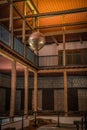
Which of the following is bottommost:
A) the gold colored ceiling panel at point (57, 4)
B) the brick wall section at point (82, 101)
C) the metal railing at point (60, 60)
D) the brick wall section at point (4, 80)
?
the brick wall section at point (82, 101)

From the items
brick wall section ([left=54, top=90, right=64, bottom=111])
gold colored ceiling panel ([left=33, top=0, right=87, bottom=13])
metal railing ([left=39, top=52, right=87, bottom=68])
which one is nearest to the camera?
gold colored ceiling panel ([left=33, top=0, right=87, bottom=13])

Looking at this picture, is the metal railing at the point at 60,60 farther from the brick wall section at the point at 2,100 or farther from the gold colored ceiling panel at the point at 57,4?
the gold colored ceiling panel at the point at 57,4

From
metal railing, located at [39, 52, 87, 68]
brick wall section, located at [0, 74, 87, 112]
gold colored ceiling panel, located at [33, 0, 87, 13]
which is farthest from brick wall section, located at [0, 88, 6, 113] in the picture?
gold colored ceiling panel, located at [33, 0, 87, 13]

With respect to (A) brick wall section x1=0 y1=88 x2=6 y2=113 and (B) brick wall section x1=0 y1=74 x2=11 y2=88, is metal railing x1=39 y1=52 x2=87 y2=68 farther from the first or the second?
(A) brick wall section x1=0 y1=88 x2=6 y2=113

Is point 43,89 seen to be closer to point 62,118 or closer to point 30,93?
point 30,93

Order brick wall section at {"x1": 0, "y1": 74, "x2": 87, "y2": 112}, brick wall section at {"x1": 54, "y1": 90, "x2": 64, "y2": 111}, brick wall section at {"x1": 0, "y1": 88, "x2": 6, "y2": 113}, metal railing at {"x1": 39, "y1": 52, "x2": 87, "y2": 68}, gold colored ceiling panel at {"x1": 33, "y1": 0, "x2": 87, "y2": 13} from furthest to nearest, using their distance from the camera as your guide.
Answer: brick wall section at {"x1": 54, "y1": 90, "x2": 64, "y2": 111}, brick wall section at {"x1": 0, "y1": 74, "x2": 87, "y2": 112}, metal railing at {"x1": 39, "y1": 52, "x2": 87, "y2": 68}, brick wall section at {"x1": 0, "y1": 88, "x2": 6, "y2": 113}, gold colored ceiling panel at {"x1": 33, "y1": 0, "x2": 87, "y2": 13}

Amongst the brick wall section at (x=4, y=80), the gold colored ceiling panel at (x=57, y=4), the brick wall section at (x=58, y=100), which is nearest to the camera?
the gold colored ceiling panel at (x=57, y=4)

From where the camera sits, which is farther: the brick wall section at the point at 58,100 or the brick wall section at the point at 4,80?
the brick wall section at the point at 58,100

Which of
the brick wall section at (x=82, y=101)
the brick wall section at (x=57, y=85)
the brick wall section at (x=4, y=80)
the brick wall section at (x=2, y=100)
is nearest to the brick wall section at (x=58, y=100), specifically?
the brick wall section at (x=57, y=85)

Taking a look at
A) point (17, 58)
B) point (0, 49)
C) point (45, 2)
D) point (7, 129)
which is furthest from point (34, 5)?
point (7, 129)

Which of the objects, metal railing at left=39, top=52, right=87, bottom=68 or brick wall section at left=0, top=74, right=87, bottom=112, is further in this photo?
brick wall section at left=0, top=74, right=87, bottom=112

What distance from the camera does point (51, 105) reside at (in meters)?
17.9

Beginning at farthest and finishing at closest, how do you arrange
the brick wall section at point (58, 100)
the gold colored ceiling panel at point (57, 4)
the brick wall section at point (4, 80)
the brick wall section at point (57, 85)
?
→ the brick wall section at point (58, 100) < the brick wall section at point (57, 85) < the brick wall section at point (4, 80) < the gold colored ceiling panel at point (57, 4)

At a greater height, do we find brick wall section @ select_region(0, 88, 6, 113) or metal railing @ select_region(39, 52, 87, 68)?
metal railing @ select_region(39, 52, 87, 68)
